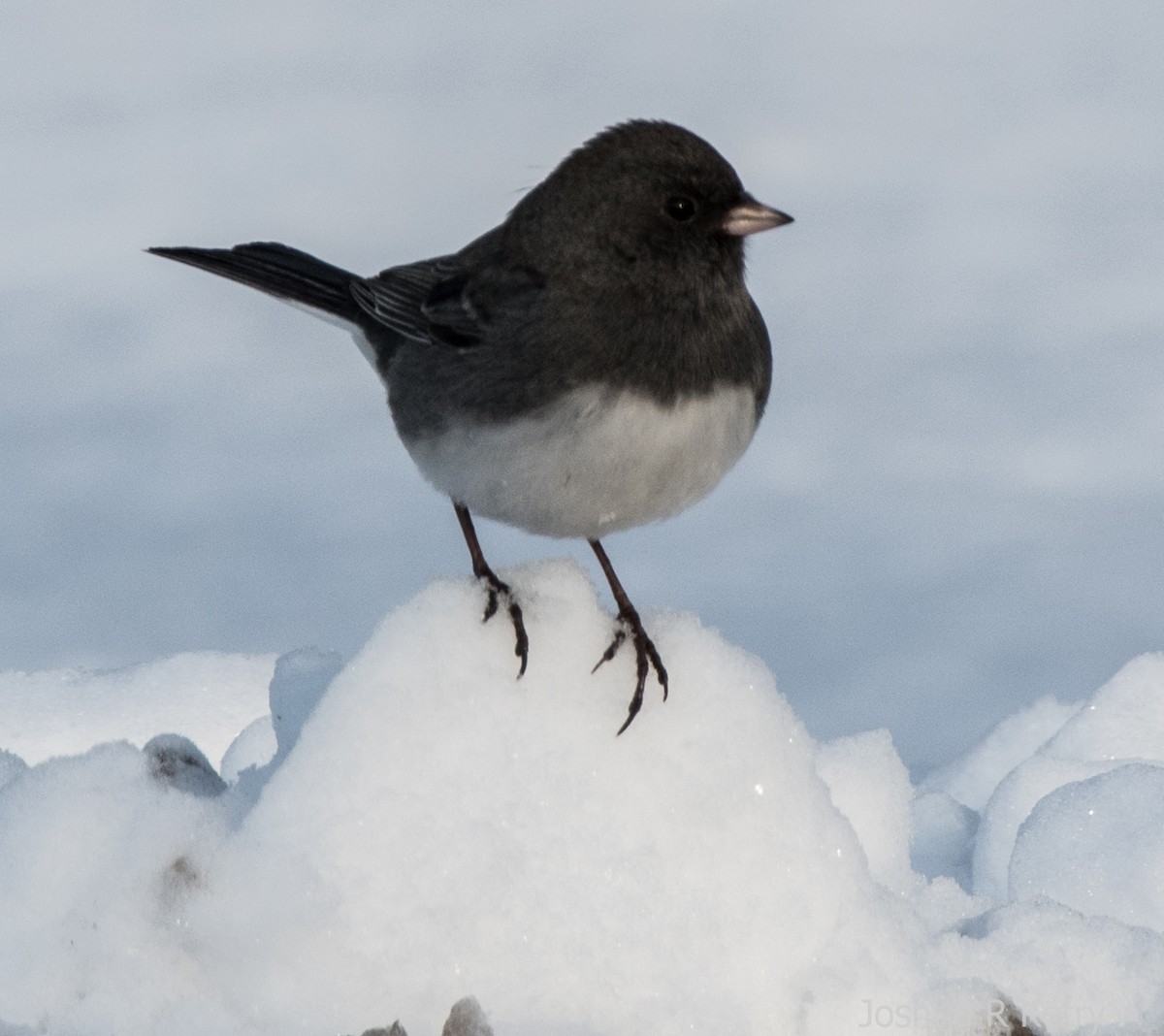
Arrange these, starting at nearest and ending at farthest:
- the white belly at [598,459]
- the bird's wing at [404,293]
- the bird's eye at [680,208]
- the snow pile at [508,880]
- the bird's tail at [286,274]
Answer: the snow pile at [508,880], the white belly at [598,459], the bird's eye at [680,208], the bird's wing at [404,293], the bird's tail at [286,274]

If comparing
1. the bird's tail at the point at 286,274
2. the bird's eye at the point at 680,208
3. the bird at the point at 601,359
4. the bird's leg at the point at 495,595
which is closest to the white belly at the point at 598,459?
the bird at the point at 601,359

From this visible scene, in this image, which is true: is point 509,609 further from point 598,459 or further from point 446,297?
point 446,297

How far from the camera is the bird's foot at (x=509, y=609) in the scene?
10.6 feet

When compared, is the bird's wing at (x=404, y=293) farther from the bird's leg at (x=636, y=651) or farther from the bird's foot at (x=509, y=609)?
the bird's leg at (x=636, y=651)

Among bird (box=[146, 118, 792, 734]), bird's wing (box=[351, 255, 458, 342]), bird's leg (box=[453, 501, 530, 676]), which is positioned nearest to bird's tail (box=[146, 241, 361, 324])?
bird's wing (box=[351, 255, 458, 342])

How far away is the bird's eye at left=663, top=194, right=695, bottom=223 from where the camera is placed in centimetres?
350

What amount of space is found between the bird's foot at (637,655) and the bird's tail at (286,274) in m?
1.45

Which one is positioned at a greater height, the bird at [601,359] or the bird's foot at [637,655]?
the bird at [601,359]

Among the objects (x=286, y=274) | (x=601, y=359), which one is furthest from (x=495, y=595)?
(x=286, y=274)

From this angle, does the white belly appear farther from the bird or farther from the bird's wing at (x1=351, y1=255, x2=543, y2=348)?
the bird's wing at (x1=351, y1=255, x2=543, y2=348)

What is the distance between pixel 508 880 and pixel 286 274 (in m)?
2.26

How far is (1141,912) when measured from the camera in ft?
13.5

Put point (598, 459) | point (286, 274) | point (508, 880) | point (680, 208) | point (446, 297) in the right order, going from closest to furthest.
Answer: point (508, 880), point (598, 459), point (680, 208), point (446, 297), point (286, 274)

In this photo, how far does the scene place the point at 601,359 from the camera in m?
3.24
